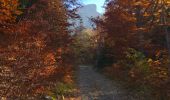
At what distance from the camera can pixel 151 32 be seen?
27.0 meters

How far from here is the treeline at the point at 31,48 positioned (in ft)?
47.1

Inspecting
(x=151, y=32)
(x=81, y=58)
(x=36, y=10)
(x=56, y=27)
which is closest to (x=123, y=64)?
(x=151, y=32)

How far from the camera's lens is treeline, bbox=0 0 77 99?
14.4 meters

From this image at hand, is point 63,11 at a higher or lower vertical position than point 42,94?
higher

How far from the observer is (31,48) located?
57.0ft

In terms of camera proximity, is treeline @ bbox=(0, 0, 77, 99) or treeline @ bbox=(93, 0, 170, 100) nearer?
treeline @ bbox=(0, 0, 77, 99)

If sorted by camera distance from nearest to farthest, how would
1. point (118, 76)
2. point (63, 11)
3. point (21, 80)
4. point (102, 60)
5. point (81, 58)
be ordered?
point (21, 80) < point (118, 76) < point (63, 11) < point (102, 60) < point (81, 58)

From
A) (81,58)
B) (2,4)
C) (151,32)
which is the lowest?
(81,58)

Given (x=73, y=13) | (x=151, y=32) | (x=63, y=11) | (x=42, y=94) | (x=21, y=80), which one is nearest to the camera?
(x=21, y=80)

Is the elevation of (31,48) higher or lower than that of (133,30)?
lower

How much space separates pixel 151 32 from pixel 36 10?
8716 millimetres

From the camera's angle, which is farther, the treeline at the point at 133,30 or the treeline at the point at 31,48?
the treeline at the point at 133,30

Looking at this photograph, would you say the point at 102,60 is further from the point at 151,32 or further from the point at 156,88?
the point at 156,88

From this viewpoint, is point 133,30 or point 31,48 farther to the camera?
point 133,30
